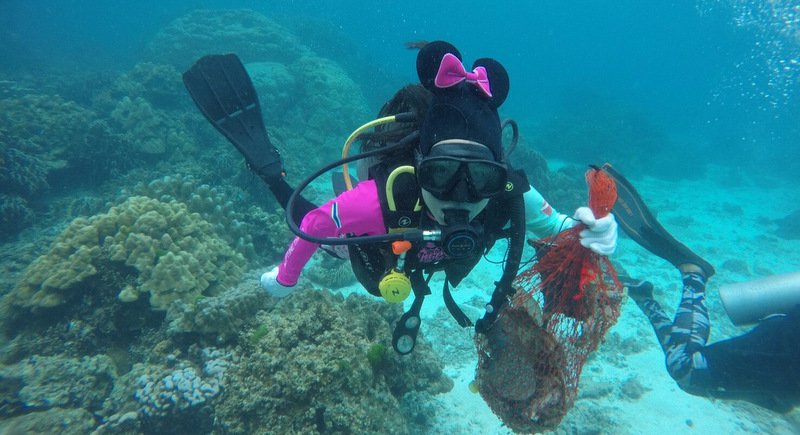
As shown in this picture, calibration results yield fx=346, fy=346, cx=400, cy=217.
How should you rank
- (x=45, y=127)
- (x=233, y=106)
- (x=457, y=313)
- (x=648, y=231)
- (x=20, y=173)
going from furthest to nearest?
1. (x=45, y=127)
2. (x=20, y=173)
3. (x=648, y=231)
4. (x=233, y=106)
5. (x=457, y=313)

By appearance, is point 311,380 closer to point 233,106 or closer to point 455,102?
point 455,102

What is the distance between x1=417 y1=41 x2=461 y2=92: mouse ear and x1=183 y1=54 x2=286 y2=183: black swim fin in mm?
2428

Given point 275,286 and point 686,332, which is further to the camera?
point 686,332

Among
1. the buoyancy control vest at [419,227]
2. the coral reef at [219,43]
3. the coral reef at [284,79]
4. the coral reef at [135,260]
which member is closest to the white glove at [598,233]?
the buoyancy control vest at [419,227]

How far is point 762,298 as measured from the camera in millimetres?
4816

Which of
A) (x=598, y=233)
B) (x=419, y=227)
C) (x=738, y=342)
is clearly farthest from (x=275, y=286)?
(x=738, y=342)

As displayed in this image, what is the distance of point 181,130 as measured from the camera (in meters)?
11.8

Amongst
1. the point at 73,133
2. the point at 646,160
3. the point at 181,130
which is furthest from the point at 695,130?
the point at 73,133

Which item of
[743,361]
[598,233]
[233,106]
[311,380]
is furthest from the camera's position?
[743,361]

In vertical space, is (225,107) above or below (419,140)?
below

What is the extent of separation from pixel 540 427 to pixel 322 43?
32.3m

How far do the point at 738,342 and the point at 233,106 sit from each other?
752 cm

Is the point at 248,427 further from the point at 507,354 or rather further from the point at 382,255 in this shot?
the point at 507,354

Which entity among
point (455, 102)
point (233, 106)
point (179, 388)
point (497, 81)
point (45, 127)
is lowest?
point (45, 127)
